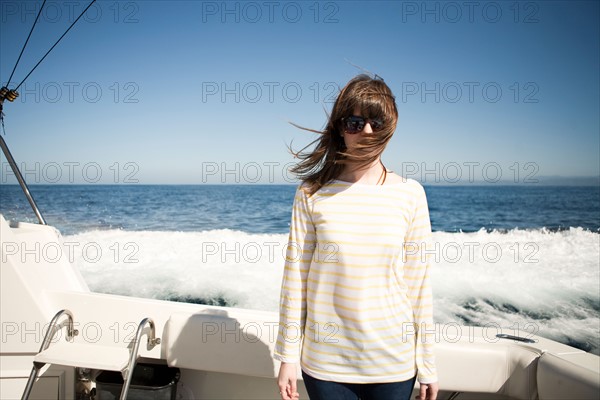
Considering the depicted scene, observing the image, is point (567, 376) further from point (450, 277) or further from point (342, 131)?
point (450, 277)

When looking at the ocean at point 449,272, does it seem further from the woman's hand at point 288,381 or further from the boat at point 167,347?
the woman's hand at point 288,381

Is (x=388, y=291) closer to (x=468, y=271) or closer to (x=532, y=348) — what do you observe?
(x=532, y=348)

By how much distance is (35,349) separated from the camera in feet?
6.34

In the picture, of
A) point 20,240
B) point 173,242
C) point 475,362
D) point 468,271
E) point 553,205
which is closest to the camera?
point 475,362

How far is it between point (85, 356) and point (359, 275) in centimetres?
131

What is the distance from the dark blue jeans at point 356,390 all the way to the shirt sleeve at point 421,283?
7 cm

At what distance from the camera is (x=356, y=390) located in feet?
3.17

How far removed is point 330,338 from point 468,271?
24.0 ft

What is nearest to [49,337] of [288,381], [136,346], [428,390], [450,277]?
[136,346]

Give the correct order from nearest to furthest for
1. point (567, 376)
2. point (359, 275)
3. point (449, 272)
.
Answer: point (359, 275) < point (567, 376) < point (449, 272)

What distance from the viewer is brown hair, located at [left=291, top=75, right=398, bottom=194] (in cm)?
96

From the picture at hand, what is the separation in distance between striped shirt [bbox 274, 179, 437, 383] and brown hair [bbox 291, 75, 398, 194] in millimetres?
54

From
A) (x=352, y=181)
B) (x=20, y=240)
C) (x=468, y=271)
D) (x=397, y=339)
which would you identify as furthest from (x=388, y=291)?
(x=468, y=271)

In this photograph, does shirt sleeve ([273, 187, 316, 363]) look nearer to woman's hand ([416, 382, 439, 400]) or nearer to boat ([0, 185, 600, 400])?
woman's hand ([416, 382, 439, 400])
